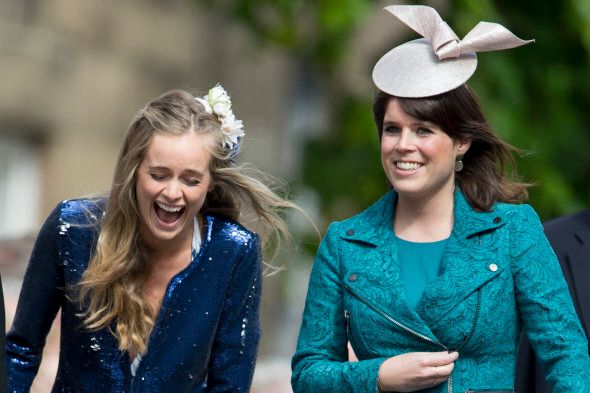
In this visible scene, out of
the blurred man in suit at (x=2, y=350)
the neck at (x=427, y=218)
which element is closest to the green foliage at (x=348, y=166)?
the neck at (x=427, y=218)

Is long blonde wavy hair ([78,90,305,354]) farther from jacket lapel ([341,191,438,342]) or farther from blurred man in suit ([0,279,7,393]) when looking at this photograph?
jacket lapel ([341,191,438,342])

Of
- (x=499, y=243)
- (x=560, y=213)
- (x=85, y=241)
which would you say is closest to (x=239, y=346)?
(x=85, y=241)

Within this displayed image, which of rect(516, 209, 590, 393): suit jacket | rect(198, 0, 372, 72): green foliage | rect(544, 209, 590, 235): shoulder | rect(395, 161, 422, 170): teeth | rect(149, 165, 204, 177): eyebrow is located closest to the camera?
rect(395, 161, 422, 170): teeth

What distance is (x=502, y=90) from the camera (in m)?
9.45

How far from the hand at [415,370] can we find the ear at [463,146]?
578 millimetres

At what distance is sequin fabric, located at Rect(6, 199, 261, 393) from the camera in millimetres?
4879

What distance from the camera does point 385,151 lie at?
179 inches

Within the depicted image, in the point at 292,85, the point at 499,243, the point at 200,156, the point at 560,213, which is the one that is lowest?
the point at 499,243

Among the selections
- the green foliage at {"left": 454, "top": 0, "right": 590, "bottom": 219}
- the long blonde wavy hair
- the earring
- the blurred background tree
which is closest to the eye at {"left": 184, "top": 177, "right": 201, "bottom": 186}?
the long blonde wavy hair

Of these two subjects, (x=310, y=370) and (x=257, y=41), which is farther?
(x=257, y=41)

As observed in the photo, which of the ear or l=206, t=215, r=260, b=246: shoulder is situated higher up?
the ear

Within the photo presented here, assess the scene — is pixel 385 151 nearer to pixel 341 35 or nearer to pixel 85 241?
pixel 85 241

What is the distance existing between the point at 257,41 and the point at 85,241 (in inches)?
217

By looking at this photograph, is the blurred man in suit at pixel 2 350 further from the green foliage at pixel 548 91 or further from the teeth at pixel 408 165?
the green foliage at pixel 548 91
